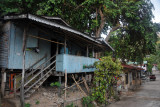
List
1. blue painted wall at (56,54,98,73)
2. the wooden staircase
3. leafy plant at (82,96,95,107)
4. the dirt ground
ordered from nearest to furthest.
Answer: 1. the dirt ground
2. the wooden staircase
3. blue painted wall at (56,54,98,73)
4. leafy plant at (82,96,95,107)

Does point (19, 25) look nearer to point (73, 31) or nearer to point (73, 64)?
point (73, 31)

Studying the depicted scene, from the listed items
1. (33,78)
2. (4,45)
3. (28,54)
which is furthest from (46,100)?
(4,45)

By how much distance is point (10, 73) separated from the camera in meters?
9.62

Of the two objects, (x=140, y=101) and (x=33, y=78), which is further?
(x=140, y=101)

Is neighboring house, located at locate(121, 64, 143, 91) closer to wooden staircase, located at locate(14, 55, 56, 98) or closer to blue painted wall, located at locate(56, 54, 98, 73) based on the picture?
blue painted wall, located at locate(56, 54, 98, 73)

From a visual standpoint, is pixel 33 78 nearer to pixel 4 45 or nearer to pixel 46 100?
pixel 46 100

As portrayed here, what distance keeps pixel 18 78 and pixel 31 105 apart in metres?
2.55

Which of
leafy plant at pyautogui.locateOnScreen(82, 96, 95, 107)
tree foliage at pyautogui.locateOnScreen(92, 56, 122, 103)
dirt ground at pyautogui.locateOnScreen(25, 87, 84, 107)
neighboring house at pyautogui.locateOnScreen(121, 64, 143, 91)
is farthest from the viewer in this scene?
neighboring house at pyautogui.locateOnScreen(121, 64, 143, 91)

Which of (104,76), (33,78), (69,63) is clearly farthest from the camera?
(104,76)

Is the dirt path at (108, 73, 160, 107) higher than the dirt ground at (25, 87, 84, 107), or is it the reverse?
the dirt ground at (25, 87, 84, 107)

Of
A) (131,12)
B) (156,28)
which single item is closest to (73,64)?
(131,12)

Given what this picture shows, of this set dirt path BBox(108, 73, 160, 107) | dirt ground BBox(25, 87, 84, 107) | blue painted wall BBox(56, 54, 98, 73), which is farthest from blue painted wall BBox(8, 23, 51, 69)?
dirt path BBox(108, 73, 160, 107)

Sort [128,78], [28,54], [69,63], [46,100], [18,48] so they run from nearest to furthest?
1. [46,100]
2. [18,48]
3. [28,54]
4. [69,63]
5. [128,78]

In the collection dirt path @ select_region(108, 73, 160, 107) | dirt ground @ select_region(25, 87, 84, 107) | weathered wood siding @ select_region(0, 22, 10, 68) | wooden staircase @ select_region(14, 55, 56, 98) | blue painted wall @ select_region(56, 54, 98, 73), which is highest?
weathered wood siding @ select_region(0, 22, 10, 68)
